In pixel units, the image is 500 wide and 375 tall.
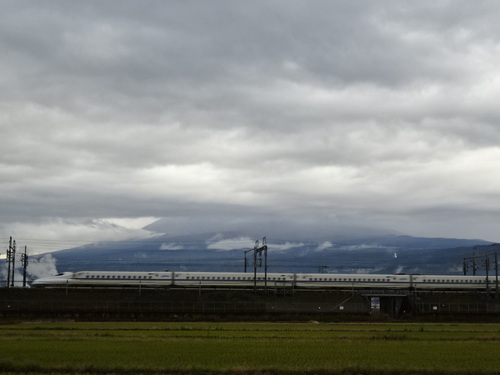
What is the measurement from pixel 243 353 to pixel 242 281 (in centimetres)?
Result: 6480

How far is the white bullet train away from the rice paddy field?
4899 cm

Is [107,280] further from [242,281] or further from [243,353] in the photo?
[243,353]

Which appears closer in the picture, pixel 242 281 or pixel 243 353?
pixel 243 353

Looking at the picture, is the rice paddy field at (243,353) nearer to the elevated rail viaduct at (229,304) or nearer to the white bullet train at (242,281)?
the elevated rail viaduct at (229,304)

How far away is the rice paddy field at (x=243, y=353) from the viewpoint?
2856 cm

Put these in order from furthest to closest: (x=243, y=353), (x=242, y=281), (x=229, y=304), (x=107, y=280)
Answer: (x=242, y=281) < (x=107, y=280) < (x=229, y=304) < (x=243, y=353)

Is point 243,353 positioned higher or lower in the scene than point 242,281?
lower

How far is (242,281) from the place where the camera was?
9956 centimetres

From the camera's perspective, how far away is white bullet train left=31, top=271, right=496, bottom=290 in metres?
97.8

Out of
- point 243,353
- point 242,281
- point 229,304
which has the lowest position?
point 229,304

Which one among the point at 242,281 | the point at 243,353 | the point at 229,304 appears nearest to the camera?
the point at 243,353

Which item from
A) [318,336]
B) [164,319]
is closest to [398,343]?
[318,336]

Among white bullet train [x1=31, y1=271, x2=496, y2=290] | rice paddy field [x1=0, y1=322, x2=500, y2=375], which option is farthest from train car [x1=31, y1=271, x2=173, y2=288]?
rice paddy field [x1=0, y1=322, x2=500, y2=375]

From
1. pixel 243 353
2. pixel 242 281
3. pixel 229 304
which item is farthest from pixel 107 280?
pixel 243 353
